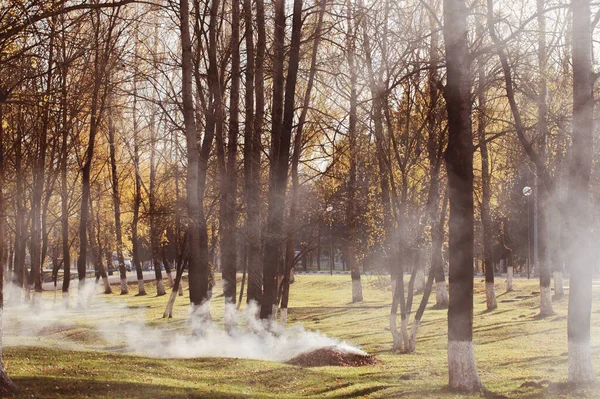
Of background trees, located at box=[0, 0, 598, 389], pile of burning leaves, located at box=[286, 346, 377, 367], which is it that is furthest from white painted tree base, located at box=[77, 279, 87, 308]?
pile of burning leaves, located at box=[286, 346, 377, 367]

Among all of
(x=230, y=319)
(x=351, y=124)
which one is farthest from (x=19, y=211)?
(x=351, y=124)

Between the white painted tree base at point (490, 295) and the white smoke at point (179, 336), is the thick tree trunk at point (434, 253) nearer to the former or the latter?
the white smoke at point (179, 336)

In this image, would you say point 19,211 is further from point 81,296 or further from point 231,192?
point 231,192

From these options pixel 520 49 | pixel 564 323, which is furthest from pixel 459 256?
pixel 564 323

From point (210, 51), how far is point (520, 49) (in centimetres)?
918

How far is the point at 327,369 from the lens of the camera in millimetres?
16000

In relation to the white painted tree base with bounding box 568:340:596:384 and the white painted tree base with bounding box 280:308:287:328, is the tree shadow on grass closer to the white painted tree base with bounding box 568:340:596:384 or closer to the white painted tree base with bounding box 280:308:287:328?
the white painted tree base with bounding box 568:340:596:384

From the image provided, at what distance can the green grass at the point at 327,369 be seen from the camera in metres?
11.3

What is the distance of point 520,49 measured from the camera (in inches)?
569

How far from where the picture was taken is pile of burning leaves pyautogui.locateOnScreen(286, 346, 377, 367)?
1689cm

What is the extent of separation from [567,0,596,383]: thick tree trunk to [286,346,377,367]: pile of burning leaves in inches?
225

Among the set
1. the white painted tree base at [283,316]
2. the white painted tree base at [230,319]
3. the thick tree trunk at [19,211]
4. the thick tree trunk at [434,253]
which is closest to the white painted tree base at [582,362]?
the thick tree trunk at [434,253]

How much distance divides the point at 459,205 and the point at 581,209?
6.93ft

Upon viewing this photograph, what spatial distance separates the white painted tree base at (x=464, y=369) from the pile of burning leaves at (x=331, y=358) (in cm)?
483
